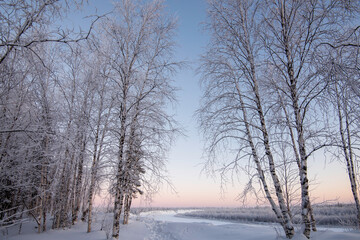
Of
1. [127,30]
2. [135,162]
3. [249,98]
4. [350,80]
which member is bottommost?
[135,162]

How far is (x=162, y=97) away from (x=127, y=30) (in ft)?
10.1

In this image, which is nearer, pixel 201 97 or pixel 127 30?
pixel 201 97

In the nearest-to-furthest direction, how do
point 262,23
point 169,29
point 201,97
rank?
1. point 262,23
2. point 201,97
3. point 169,29

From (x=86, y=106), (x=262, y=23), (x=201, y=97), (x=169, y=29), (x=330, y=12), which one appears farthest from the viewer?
(x=86, y=106)

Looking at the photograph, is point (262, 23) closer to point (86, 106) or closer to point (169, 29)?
point (169, 29)

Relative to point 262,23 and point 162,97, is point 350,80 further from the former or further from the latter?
point 162,97

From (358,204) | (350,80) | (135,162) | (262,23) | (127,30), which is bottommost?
(358,204)

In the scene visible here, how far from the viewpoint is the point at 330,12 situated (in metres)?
4.82

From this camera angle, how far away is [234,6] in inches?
293

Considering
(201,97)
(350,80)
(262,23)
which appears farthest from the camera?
(201,97)

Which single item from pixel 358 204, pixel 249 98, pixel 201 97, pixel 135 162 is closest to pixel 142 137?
pixel 135 162

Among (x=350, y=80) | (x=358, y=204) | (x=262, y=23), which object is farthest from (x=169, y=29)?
(x=358, y=204)

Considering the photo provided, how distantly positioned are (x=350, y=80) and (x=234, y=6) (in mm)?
5499

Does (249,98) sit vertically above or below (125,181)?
above
